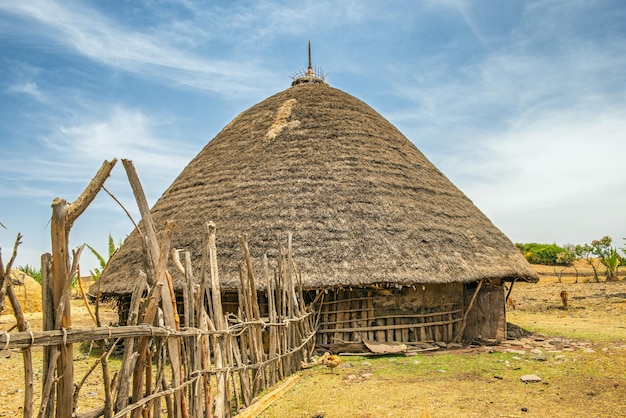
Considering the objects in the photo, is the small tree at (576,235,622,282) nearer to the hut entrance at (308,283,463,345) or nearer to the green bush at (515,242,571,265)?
the green bush at (515,242,571,265)

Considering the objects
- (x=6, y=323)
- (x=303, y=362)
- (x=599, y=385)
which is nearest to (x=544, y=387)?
(x=599, y=385)

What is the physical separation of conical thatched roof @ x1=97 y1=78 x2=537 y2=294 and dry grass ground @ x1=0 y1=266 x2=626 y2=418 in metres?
1.53

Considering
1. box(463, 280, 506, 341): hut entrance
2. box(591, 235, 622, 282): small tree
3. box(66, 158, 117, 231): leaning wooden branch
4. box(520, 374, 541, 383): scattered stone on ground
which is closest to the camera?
box(66, 158, 117, 231): leaning wooden branch

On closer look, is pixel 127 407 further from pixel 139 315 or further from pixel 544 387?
pixel 544 387

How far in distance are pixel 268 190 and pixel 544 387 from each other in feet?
20.5

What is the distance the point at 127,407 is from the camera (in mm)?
3297

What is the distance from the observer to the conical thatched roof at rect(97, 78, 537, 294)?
9.49 metres

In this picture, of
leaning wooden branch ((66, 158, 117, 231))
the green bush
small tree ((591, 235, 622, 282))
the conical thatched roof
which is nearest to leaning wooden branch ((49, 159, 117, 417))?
leaning wooden branch ((66, 158, 117, 231))

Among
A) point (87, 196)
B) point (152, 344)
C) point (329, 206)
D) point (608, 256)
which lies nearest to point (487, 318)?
point (329, 206)

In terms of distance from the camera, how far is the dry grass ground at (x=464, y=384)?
566cm

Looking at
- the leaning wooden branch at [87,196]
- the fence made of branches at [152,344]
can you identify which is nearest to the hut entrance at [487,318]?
the fence made of branches at [152,344]

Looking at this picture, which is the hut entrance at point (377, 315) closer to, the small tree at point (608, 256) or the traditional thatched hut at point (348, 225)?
the traditional thatched hut at point (348, 225)

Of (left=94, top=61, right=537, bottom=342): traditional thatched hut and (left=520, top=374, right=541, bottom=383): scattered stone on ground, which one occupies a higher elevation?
(left=94, top=61, right=537, bottom=342): traditional thatched hut

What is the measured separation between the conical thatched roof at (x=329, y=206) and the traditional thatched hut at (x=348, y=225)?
28 mm
